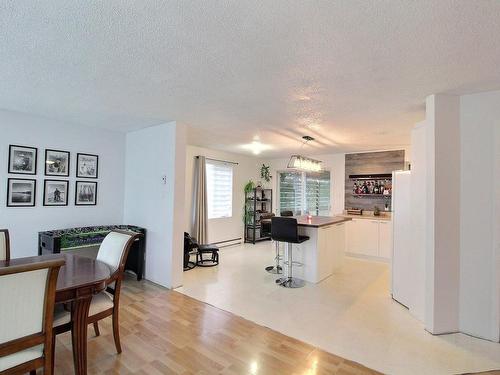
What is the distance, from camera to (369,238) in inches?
215

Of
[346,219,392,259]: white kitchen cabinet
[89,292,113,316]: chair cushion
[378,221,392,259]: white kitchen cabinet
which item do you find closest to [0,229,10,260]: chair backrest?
[89,292,113,316]: chair cushion

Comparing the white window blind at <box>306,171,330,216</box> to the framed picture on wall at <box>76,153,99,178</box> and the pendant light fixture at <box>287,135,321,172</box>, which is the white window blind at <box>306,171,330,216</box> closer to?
the pendant light fixture at <box>287,135,321,172</box>

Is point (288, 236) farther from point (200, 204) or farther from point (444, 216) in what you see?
point (200, 204)

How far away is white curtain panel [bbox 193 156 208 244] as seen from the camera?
228 inches

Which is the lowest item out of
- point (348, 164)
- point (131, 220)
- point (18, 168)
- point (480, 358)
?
point (480, 358)

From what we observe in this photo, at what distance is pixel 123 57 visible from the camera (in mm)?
2047

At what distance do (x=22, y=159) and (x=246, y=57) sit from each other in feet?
11.5

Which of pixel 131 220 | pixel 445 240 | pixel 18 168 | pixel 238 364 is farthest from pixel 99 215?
pixel 445 240

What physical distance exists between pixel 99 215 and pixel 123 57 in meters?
3.15

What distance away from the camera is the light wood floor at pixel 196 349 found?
2.06m

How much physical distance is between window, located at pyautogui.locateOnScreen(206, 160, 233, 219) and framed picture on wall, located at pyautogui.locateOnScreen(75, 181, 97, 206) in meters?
2.50

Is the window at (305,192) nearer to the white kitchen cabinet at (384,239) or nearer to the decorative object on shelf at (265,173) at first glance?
the decorative object on shelf at (265,173)

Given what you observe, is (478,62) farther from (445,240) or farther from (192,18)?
(192,18)

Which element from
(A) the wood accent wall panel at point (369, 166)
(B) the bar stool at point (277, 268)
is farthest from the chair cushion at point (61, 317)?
(A) the wood accent wall panel at point (369, 166)
